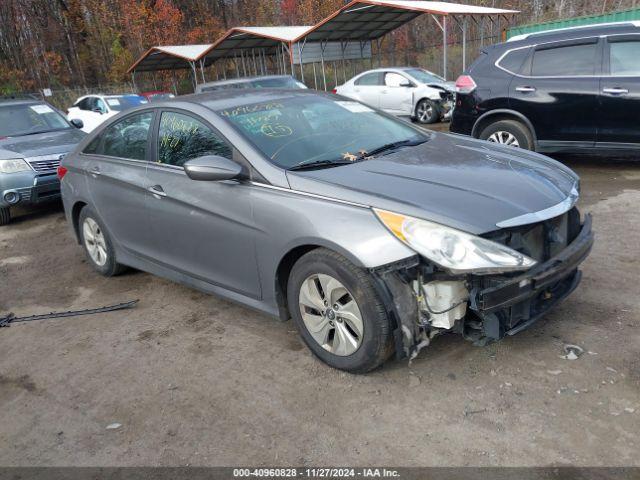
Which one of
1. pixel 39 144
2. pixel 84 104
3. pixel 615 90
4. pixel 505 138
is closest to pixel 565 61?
pixel 615 90

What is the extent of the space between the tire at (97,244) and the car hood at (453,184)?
2.42 meters

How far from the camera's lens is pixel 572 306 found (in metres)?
3.74

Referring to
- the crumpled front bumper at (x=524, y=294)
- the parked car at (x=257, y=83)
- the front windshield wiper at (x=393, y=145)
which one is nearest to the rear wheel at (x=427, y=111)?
the parked car at (x=257, y=83)

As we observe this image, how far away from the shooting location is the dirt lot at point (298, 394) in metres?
2.62

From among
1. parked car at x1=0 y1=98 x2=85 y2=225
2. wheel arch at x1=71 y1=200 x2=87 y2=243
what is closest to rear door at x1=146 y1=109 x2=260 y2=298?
wheel arch at x1=71 y1=200 x2=87 y2=243

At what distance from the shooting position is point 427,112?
541 inches

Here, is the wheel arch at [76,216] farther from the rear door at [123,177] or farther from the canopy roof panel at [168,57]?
the canopy roof panel at [168,57]

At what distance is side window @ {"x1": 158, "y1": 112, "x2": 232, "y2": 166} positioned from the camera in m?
3.74

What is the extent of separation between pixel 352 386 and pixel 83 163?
3429 mm

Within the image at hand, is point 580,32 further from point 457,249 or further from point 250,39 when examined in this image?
point 250,39

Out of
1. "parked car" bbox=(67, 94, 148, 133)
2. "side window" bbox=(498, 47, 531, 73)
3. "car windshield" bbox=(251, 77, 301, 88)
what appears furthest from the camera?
"parked car" bbox=(67, 94, 148, 133)

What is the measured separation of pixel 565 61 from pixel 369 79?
28.0 ft

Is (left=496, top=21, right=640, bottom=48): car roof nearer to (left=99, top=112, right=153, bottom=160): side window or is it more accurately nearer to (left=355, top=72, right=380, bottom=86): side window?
(left=99, top=112, right=153, bottom=160): side window

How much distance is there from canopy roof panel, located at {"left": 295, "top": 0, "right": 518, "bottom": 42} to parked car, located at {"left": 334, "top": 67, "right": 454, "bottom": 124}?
10.4 ft
